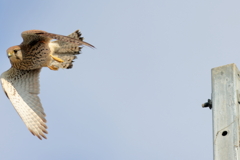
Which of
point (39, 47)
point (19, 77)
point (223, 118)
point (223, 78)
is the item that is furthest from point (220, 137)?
point (19, 77)

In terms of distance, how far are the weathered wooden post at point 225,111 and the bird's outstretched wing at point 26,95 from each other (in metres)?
3.98

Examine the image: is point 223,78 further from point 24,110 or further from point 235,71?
point 24,110

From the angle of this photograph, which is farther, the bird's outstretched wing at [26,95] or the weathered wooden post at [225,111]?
the bird's outstretched wing at [26,95]

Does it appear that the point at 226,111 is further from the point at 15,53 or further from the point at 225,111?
the point at 15,53

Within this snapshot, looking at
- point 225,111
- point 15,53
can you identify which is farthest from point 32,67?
point 225,111

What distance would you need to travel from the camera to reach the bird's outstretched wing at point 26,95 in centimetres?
742

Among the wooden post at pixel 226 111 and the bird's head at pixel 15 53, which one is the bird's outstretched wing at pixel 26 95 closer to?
the bird's head at pixel 15 53

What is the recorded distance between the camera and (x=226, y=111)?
12.3 ft

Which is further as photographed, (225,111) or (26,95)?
(26,95)

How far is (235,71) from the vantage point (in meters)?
3.85

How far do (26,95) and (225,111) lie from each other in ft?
14.8

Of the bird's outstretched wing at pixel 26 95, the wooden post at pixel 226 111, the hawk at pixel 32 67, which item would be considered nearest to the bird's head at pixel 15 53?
the hawk at pixel 32 67

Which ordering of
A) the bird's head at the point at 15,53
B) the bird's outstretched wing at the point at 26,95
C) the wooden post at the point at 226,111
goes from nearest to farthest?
the wooden post at the point at 226,111
the bird's head at the point at 15,53
the bird's outstretched wing at the point at 26,95

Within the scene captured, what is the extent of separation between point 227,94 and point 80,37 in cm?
418
